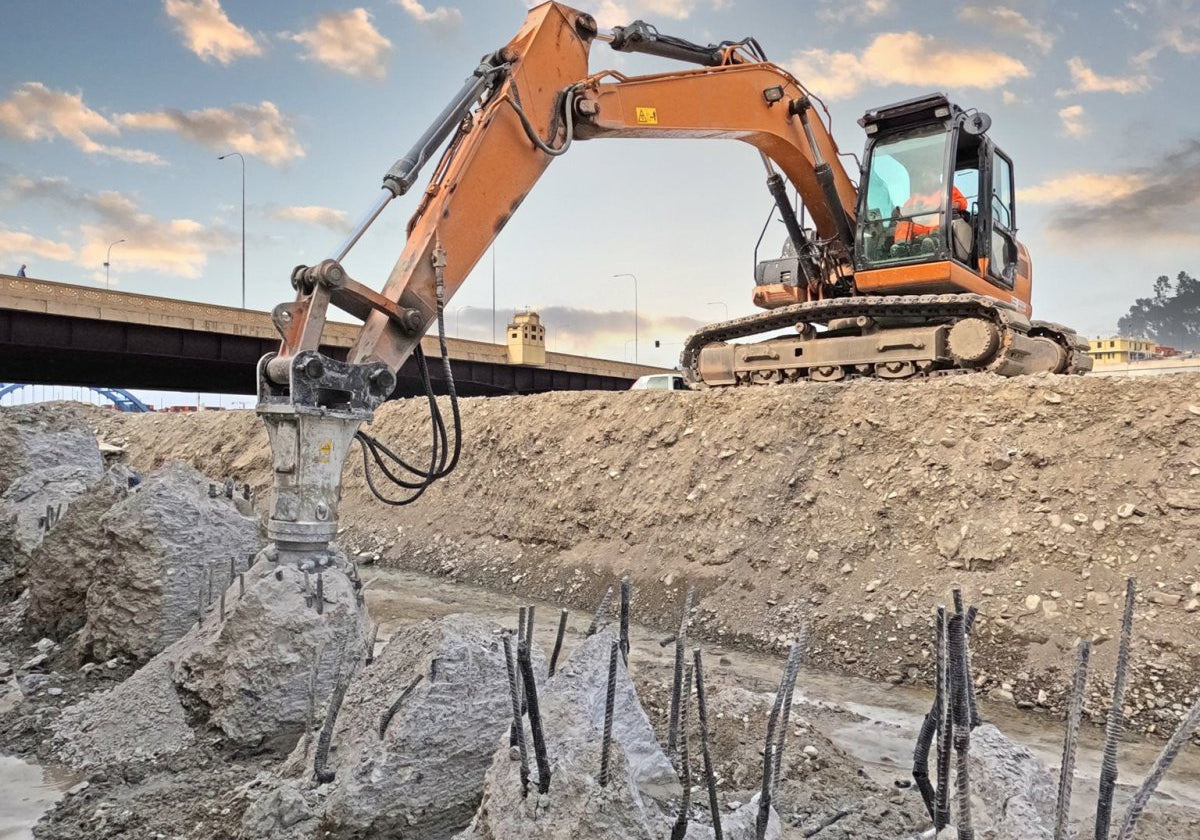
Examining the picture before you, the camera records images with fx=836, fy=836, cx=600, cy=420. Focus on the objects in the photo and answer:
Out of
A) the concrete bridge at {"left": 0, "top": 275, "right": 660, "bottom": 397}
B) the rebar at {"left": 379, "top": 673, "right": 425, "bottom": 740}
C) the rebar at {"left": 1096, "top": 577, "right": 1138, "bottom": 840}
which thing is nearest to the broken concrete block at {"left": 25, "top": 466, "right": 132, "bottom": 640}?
the rebar at {"left": 379, "top": 673, "right": 425, "bottom": 740}

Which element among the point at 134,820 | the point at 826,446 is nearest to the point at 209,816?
the point at 134,820

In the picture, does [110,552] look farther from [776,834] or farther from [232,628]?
[776,834]

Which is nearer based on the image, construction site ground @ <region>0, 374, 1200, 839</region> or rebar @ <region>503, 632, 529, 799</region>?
rebar @ <region>503, 632, 529, 799</region>

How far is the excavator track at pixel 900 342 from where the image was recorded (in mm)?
8555

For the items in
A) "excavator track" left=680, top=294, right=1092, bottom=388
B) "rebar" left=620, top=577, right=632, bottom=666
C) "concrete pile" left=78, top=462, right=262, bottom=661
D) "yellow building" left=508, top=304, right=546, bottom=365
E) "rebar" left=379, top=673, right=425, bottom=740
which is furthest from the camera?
"yellow building" left=508, top=304, right=546, bottom=365

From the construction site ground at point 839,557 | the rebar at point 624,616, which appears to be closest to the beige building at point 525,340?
the construction site ground at point 839,557

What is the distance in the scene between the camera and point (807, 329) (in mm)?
10039

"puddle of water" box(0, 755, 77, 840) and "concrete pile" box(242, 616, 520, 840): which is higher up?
"concrete pile" box(242, 616, 520, 840)

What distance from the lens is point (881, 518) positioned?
24.0ft

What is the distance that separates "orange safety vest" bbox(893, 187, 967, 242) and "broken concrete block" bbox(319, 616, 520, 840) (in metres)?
7.46

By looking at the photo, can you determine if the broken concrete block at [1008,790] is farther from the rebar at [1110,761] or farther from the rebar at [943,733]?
the rebar at [1110,761]

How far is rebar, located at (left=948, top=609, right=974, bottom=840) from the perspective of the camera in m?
1.93

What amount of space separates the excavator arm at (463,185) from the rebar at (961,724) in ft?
11.3

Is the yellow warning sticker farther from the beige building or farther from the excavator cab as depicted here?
the beige building
